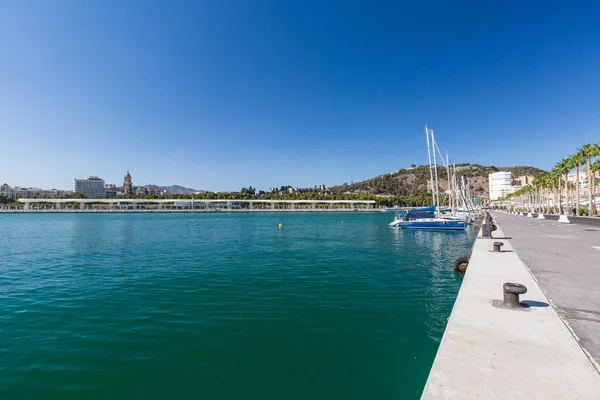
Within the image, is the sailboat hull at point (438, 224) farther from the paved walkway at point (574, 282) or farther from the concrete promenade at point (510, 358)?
the concrete promenade at point (510, 358)

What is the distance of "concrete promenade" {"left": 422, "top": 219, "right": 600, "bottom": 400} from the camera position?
403cm

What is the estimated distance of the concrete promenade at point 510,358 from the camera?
403cm

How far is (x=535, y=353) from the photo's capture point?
5066 millimetres

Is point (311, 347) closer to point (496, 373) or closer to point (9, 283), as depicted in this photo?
point (496, 373)

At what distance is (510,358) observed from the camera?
16.2 feet

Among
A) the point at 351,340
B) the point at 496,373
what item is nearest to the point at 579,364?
the point at 496,373

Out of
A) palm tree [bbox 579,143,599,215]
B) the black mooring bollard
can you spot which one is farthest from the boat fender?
palm tree [bbox 579,143,599,215]

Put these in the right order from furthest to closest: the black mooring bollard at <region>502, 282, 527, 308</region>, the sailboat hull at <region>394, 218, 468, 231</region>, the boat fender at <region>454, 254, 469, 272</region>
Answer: the sailboat hull at <region>394, 218, 468, 231</region>
the boat fender at <region>454, 254, 469, 272</region>
the black mooring bollard at <region>502, 282, 527, 308</region>

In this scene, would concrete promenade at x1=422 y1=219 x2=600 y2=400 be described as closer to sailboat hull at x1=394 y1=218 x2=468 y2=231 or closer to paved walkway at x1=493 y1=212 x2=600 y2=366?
paved walkway at x1=493 y1=212 x2=600 y2=366

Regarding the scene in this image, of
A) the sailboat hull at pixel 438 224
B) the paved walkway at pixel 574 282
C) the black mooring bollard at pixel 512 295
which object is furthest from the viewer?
the sailboat hull at pixel 438 224

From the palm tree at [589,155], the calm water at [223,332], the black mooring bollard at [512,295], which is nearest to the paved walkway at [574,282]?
the black mooring bollard at [512,295]

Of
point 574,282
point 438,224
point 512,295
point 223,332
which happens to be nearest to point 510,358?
point 512,295

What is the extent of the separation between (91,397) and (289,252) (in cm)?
2067

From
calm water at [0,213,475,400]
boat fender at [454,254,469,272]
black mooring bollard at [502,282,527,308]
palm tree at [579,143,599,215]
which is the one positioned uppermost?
palm tree at [579,143,599,215]
